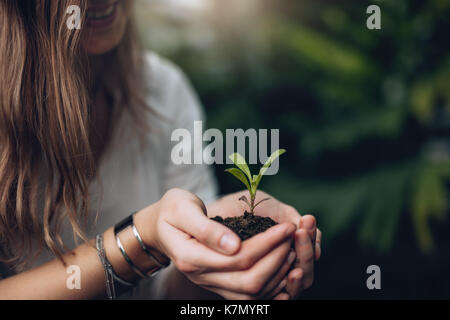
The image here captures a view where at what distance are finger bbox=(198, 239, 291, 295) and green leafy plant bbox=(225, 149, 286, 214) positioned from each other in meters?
0.12

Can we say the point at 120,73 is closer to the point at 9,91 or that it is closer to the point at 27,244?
the point at 9,91

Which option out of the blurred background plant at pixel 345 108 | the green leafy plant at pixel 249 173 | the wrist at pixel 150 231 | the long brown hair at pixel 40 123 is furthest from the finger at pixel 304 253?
the blurred background plant at pixel 345 108

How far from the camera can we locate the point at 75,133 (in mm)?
686

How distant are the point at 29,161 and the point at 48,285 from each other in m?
0.24

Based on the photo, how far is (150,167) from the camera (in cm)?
107

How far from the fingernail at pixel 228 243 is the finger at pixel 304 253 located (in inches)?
4.6

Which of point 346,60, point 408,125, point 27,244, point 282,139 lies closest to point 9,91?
point 27,244

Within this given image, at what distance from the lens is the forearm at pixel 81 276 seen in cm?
70

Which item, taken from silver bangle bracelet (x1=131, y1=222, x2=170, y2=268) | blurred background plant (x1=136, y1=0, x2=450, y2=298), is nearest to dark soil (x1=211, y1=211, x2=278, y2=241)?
silver bangle bracelet (x1=131, y1=222, x2=170, y2=268)

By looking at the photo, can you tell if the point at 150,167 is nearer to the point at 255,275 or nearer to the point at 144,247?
the point at 144,247

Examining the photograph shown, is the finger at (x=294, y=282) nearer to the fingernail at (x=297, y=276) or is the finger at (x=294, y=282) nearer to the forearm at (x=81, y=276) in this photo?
the fingernail at (x=297, y=276)

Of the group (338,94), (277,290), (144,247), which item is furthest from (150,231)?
(338,94)

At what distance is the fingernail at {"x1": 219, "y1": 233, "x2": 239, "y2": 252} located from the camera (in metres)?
0.56

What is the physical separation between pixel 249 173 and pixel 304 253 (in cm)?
17
